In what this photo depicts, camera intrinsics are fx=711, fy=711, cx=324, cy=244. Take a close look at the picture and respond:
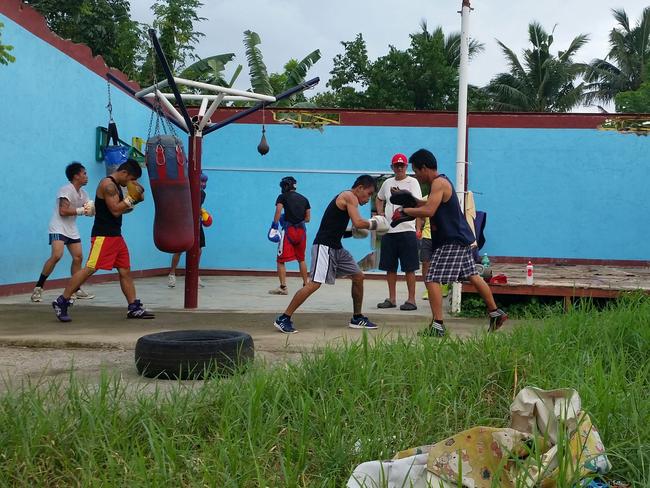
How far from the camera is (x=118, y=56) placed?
81.2 feet

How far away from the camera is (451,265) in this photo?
6121mm

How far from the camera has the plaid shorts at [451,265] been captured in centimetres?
611

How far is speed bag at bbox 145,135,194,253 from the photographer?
6.84 m

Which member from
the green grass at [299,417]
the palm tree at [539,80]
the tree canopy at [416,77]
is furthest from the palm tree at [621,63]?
the green grass at [299,417]

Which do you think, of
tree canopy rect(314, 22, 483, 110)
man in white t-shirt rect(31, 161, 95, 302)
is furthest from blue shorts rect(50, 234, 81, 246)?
tree canopy rect(314, 22, 483, 110)

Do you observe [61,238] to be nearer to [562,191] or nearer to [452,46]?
[562,191]

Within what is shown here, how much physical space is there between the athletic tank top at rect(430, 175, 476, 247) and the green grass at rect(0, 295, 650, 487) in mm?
2156

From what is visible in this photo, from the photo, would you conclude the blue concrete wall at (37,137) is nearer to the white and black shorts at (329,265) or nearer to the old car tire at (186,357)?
the white and black shorts at (329,265)

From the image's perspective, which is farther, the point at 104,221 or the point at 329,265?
the point at 104,221

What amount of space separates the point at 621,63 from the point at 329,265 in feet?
113

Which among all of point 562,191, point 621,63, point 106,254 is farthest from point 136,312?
point 621,63

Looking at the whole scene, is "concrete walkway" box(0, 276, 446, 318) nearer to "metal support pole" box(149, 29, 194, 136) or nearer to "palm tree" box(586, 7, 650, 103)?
"metal support pole" box(149, 29, 194, 136)

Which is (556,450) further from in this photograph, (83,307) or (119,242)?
(83,307)

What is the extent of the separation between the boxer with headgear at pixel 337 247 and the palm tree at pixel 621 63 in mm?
32771
